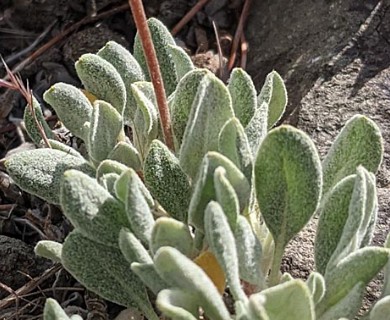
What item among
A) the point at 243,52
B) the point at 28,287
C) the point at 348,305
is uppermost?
the point at 243,52

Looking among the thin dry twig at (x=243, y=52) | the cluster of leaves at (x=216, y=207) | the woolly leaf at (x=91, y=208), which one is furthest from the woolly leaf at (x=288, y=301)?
the thin dry twig at (x=243, y=52)

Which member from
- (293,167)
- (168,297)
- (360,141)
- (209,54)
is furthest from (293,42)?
(168,297)

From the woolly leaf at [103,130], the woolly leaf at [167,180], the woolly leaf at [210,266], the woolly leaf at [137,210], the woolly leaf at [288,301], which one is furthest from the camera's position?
the woolly leaf at [103,130]

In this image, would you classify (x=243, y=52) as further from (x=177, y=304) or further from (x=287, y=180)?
(x=177, y=304)

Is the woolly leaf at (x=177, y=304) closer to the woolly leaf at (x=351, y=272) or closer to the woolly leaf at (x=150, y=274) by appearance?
the woolly leaf at (x=150, y=274)

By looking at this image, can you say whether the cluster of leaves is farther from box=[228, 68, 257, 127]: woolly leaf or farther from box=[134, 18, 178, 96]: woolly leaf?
box=[134, 18, 178, 96]: woolly leaf

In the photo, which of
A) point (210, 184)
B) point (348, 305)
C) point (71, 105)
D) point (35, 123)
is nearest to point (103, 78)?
point (71, 105)

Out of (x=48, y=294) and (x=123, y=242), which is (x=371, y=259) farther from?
(x=48, y=294)
